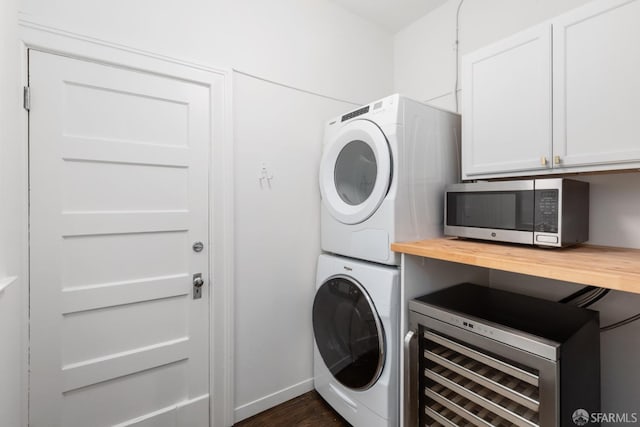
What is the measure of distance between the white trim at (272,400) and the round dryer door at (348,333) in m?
0.34

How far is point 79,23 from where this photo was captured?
4.17 feet

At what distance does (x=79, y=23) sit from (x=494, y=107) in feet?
6.53

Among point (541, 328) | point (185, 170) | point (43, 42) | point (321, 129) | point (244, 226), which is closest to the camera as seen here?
point (541, 328)

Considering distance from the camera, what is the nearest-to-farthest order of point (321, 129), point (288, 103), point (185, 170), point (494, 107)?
point (494, 107) → point (185, 170) → point (288, 103) → point (321, 129)

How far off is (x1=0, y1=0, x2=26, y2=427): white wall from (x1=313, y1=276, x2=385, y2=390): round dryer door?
53.9 inches

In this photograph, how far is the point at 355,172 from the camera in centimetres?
176

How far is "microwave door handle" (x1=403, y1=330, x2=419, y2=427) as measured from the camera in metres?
1.30

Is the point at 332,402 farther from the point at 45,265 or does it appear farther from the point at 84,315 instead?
the point at 45,265

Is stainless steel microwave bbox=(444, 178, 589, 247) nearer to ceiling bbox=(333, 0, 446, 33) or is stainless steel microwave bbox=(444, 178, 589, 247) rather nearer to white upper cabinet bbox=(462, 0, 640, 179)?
white upper cabinet bbox=(462, 0, 640, 179)

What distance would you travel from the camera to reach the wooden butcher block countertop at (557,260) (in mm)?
810

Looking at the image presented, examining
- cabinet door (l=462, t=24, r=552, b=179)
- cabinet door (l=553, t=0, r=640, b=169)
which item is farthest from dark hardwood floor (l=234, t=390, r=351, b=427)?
cabinet door (l=553, t=0, r=640, b=169)

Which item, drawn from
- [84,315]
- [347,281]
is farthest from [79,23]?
[347,281]

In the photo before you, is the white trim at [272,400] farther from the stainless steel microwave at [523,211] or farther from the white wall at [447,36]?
the white wall at [447,36]

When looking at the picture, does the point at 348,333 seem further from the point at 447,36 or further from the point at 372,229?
the point at 447,36
